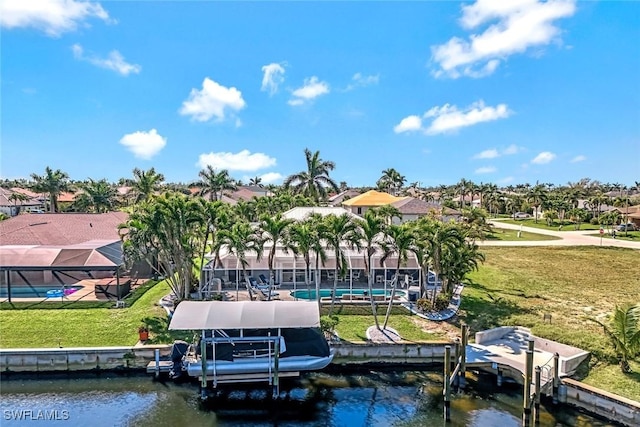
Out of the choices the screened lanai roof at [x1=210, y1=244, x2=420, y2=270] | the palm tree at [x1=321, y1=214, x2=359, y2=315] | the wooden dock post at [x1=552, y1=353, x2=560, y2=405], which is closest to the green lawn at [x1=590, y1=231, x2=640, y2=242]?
the screened lanai roof at [x1=210, y1=244, x2=420, y2=270]

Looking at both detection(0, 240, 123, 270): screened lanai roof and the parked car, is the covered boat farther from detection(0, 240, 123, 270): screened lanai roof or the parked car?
the parked car

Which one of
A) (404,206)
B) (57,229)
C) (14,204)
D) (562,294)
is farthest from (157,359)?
(14,204)

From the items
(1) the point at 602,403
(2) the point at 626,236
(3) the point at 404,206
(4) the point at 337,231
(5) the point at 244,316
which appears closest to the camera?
(1) the point at 602,403

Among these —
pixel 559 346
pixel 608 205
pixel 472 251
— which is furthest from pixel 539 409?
pixel 608 205

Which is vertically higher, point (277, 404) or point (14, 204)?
point (14, 204)

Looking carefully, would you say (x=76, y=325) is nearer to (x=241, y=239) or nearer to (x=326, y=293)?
(x=241, y=239)

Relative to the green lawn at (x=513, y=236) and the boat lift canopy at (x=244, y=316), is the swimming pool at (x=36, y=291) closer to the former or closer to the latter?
the boat lift canopy at (x=244, y=316)

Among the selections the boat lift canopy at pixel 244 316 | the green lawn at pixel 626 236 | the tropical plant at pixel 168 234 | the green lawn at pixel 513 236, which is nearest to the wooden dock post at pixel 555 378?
the boat lift canopy at pixel 244 316
